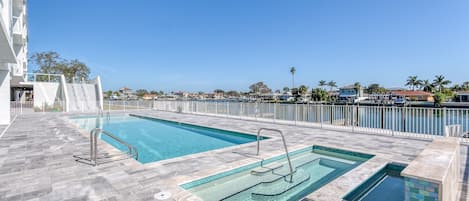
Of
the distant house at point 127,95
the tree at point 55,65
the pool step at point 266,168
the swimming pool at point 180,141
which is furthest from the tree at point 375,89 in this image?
the pool step at point 266,168

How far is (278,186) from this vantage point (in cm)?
393

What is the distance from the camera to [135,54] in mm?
30094

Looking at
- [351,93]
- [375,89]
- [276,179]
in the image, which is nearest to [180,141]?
→ [276,179]

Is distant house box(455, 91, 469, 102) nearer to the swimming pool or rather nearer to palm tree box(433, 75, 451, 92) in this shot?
palm tree box(433, 75, 451, 92)

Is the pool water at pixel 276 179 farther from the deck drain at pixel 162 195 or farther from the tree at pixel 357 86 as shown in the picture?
the tree at pixel 357 86

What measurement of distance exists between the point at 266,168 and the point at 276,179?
382mm

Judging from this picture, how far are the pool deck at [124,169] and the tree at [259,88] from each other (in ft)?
263

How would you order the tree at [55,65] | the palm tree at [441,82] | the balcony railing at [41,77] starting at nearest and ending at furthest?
the balcony railing at [41,77]
the tree at [55,65]
the palm tree at [441,82]

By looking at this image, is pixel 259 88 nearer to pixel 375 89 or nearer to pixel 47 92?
pixel 375 89

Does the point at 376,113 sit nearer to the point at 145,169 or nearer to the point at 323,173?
the point at 323,173

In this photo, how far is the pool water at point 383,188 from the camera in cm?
332

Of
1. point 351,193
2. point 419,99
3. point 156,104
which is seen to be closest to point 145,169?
point 351,193

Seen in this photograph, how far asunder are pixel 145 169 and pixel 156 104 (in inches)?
659

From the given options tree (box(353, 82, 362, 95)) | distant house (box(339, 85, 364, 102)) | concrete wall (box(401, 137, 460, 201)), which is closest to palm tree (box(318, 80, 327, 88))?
distant house (box(339, 85, 364, 102))
